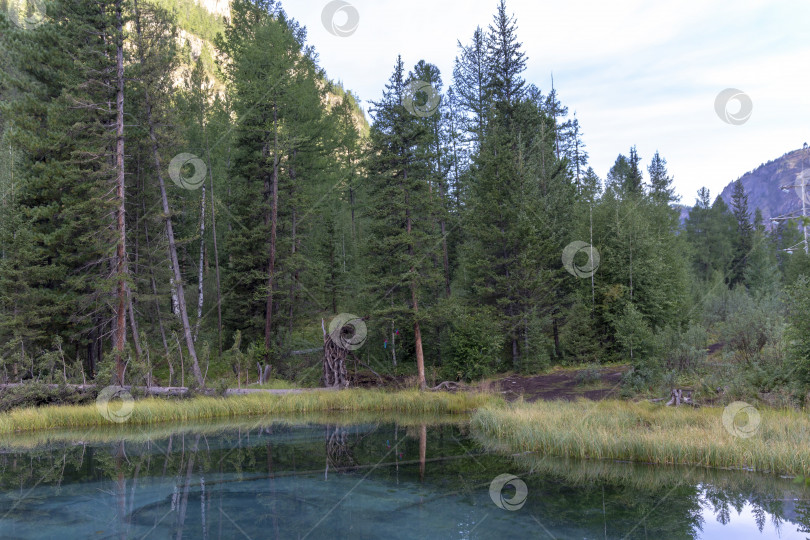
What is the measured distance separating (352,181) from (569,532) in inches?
1420

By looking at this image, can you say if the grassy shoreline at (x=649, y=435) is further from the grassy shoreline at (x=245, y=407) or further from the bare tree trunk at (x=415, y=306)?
the bare tree trunk at (x=415, y=306)

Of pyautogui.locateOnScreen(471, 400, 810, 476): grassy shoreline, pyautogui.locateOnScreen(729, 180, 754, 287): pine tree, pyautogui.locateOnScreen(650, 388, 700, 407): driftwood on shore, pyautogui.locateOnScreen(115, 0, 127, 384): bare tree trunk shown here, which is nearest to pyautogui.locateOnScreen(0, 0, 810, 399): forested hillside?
pyautogui.locateOnScreen(115, 0, 127, 384): bare tree trunk

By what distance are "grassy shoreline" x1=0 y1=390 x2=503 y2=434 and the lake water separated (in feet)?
7.60

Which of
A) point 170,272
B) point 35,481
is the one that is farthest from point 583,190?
point 35,481

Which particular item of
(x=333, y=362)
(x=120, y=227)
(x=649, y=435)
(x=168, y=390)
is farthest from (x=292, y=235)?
(x=649, y=435)

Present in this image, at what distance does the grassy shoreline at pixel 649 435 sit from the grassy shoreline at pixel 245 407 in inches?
159

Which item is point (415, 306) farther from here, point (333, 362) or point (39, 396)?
point (39, 396)

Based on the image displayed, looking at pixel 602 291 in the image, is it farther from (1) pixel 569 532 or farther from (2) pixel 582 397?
(1) pixel 569 532

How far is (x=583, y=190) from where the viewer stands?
34938 millimetres

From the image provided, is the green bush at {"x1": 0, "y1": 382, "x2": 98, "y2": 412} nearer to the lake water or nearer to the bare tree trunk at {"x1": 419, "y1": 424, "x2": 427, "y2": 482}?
the lake water

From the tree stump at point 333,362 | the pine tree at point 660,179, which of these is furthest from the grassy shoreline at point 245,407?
the pine tree at point 660,179

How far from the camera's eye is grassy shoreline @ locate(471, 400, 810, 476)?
11672mm

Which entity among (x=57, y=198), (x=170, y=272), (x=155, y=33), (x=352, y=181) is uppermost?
(x=155, y=33)

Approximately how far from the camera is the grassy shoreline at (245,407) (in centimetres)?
1869
